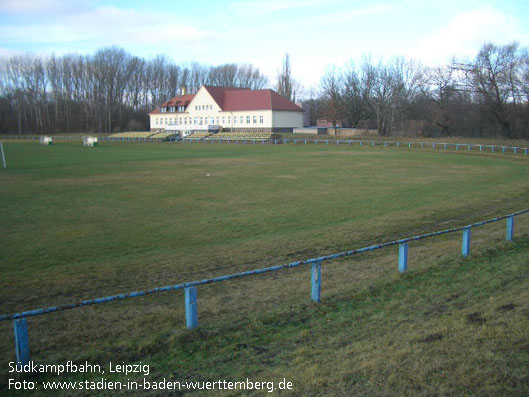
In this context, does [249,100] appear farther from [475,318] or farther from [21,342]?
[21,342]

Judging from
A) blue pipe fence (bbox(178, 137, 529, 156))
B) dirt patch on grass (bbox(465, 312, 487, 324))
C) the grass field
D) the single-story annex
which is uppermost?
the single-story annex

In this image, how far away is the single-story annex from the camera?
87375 millimetres

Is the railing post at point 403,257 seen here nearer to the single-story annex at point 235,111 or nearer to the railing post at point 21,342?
the railing post at point 21,342

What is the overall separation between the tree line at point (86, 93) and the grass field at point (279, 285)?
3835 inches

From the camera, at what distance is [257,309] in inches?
324

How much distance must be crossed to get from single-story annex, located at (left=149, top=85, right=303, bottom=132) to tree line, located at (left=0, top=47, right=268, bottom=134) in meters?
17.7

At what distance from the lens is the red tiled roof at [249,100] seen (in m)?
87.6

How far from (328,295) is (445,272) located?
9.45 feet

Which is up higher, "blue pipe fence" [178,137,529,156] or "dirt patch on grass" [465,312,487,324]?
"blue pipe fence" [178,137,529,156]

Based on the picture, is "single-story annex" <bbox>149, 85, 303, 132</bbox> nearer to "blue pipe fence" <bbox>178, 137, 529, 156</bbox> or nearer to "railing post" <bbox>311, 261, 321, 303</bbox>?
"blue pipe fence" <bbox>178, 137, 529, 156</bbox>

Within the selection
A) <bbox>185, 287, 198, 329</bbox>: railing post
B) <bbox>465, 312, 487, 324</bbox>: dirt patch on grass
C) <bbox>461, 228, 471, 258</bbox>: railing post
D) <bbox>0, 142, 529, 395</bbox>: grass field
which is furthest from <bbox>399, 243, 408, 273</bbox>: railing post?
<bbox>185, 287, 198, 329</bbox>: railing post

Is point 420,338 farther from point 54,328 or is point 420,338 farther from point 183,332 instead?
point 54,328

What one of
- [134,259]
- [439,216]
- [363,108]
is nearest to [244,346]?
[134,259]

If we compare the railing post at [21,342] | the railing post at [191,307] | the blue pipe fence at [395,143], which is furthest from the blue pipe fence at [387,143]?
the railing post at [21,342]
